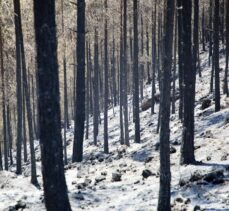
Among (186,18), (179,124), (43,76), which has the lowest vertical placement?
(179,124)

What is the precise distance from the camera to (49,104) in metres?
7.28

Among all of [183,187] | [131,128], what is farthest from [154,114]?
[183,187]

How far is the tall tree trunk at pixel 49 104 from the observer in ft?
23.6

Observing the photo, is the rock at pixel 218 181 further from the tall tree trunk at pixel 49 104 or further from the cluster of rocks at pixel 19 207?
the cluster of rocks at pixel 19 207

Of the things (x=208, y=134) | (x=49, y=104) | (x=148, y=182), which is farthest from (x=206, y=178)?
(x=208, y=134)

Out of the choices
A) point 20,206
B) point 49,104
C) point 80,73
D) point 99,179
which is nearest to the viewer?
point 49,104

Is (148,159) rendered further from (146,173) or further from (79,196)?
(79,196)

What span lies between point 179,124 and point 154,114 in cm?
955

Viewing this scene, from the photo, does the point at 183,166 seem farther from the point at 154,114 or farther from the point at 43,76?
the point at 154,114

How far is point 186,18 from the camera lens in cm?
1220

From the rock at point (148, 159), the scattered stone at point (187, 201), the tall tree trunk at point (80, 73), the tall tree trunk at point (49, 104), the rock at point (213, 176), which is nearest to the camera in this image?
the tall tree trunk at point (49, 104)

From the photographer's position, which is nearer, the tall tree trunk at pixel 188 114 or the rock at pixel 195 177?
the rock at pixel 195 177

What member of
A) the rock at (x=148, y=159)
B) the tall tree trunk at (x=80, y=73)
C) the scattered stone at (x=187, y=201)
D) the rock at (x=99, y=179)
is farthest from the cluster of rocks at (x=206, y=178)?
the tall tree trunk at (x=80, y=73)

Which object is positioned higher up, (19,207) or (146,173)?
(19,207)
